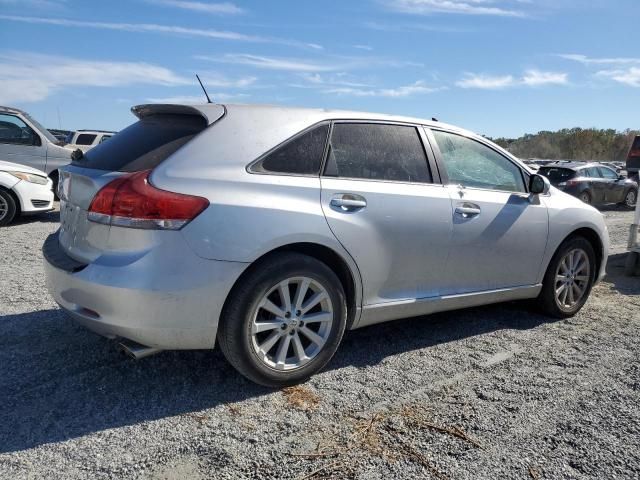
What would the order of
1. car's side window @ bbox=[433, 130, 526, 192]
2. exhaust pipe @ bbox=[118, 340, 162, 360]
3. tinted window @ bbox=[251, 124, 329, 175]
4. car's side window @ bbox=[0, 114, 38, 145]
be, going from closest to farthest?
exhaust pipe @ bbox=[118, 340, 162, 360]
tinted window @ bbox=[251, 124, 329, 175]
car's side window @ bbox=[433, 130, 526, 192]
car's side window @ bbox=[0, 114, 38, 145]

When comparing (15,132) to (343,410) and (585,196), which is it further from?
(585,196)

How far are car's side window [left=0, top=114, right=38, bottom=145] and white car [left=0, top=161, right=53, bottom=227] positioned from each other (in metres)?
1.93

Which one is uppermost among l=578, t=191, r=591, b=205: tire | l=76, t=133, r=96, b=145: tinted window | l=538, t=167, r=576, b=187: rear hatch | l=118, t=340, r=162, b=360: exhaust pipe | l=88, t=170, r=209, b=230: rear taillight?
l=538, t=167, r=576, b=187: rear hatch

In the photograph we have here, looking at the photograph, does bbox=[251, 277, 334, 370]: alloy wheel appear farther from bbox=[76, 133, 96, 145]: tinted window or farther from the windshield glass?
bbox=[76, 133, 96, 145]: tinted window

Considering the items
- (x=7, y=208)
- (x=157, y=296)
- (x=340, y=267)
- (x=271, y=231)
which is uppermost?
(x=271, y=231)

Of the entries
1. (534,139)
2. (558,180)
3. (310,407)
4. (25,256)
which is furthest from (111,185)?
(534,139)

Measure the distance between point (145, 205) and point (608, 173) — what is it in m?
18.3

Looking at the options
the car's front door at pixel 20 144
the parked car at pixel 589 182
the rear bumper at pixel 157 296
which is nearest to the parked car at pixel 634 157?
the parked car at pixel 589 182

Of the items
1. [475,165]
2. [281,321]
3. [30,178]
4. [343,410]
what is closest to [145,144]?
[281,321]

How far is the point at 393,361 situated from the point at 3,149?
1023cm

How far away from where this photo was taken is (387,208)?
12.4ft

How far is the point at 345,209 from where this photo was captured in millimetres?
3605

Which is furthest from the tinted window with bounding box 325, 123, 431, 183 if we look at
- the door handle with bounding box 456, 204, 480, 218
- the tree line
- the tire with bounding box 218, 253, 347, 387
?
the tree line

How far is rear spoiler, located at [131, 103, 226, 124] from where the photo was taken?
3.50m
